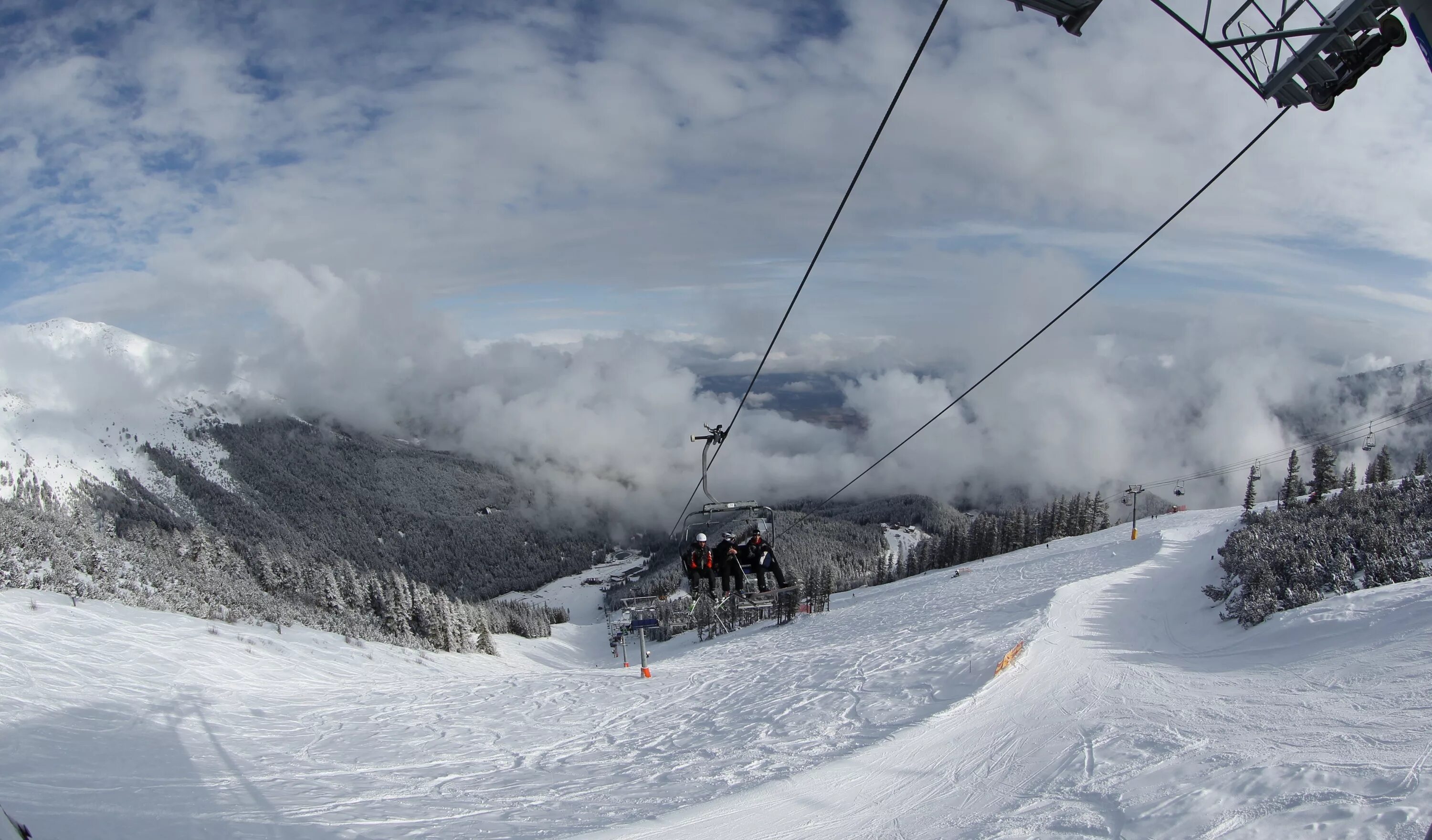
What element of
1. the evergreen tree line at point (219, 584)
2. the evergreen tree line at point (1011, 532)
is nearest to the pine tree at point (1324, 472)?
the evergreen tree line at point (1011, 532)

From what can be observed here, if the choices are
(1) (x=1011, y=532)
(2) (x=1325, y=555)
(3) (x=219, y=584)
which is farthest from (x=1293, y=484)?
(3) (x=219, y=584)

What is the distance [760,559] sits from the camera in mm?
17766

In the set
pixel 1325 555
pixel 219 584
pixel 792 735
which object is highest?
pixel 219 584

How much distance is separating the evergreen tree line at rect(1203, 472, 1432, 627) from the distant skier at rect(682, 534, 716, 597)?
51.6 feet

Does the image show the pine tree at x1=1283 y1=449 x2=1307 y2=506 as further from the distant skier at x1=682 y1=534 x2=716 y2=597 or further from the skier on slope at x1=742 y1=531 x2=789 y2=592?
the distant skier at x1=682 y1=534 x2=716 y2=597

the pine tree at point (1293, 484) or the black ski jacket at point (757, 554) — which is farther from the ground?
the black ski jacket at point (757, 554)

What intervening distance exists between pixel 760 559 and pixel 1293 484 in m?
63.7

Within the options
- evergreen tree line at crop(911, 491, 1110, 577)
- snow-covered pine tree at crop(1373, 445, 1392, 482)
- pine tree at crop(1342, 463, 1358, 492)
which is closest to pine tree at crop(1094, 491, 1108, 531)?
evergreen tree line at crop(911, 491, 1110, 577)

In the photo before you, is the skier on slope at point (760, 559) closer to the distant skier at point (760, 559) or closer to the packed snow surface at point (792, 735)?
the distant skier at point (760, 559)

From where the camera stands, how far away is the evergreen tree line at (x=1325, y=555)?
1925cm

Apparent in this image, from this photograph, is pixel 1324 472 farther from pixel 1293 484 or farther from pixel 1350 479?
pixel 1350 479

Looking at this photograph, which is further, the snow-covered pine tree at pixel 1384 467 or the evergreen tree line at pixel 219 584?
the snow-covered pine tree at pixel 1384 467

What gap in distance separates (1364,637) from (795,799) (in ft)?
44.3

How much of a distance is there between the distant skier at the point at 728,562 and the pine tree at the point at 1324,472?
5514 cm
